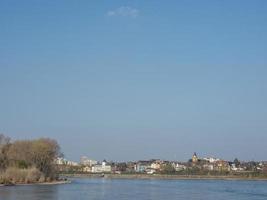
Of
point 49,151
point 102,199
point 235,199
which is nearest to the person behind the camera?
point 102,199

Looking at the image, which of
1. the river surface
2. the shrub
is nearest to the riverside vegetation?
the shrub

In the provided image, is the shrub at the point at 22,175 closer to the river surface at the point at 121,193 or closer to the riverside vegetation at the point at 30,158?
the riverside vegetation at the point at 30,158

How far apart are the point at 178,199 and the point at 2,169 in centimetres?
5948

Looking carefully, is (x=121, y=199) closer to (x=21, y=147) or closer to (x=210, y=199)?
(x=210, y=199)

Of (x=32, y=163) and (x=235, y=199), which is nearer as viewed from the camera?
(x=235, y=199)

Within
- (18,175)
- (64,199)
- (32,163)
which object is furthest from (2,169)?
(64,199)

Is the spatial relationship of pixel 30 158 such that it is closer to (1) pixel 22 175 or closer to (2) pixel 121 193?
A: (1) pixel 22 175

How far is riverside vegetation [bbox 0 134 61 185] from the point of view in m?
123

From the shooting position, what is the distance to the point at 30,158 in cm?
13162

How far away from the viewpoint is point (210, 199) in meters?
72.6

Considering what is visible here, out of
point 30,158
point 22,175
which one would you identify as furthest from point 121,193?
point 30,158

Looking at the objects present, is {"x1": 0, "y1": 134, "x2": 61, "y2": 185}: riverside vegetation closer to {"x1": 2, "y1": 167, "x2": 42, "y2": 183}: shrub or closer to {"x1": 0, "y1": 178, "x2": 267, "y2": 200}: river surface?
{"x1": 2, "y1": 167, "x2": 42, "y2": 183}: shrub

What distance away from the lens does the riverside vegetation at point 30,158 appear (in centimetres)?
12344

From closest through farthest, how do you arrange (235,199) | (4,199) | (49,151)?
(4,199), (235,199), (49,151)
